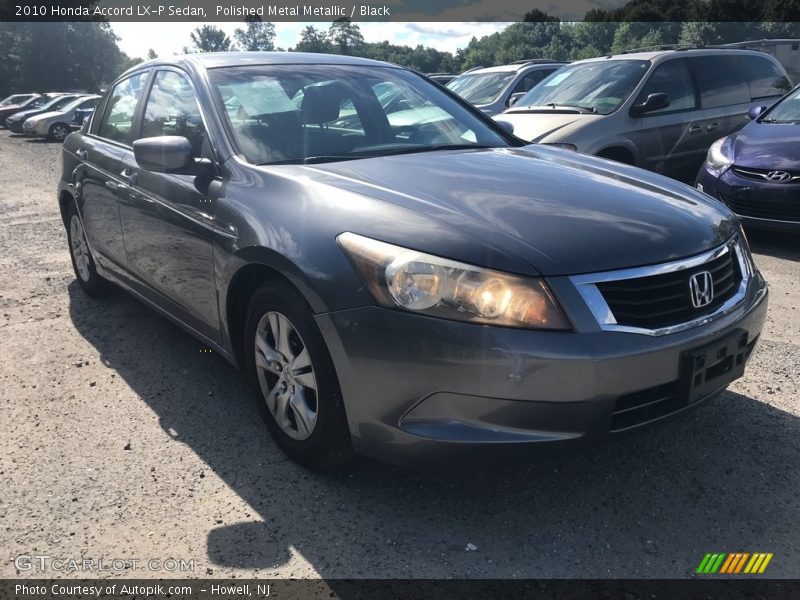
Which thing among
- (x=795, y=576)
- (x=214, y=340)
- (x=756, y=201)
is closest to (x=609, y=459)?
(x=795, y=576)

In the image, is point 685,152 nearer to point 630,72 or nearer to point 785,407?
point 630,72

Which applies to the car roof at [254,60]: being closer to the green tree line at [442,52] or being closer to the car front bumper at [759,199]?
the car front bumper at [759,199]

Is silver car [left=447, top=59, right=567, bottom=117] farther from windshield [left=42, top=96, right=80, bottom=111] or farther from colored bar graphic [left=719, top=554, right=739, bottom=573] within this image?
windshield [left=42, top=96, right=80, bottom=111]

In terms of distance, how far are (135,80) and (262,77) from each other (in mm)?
1314

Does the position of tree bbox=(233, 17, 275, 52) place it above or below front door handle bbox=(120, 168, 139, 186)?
above

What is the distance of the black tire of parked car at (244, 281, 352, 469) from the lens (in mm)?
2496

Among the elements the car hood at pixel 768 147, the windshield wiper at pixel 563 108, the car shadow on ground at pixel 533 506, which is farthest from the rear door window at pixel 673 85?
the car shadow on ground at pixel 533 506

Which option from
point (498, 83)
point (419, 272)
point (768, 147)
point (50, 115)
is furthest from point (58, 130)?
point (419, 272)

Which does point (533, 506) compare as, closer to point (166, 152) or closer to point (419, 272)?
point (419, 272)

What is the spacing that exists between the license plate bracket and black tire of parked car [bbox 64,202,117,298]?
3.95 meters

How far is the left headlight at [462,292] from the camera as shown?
2195mm

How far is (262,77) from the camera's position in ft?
11.4

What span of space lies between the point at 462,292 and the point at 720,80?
720cm
